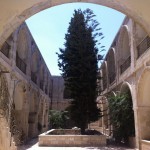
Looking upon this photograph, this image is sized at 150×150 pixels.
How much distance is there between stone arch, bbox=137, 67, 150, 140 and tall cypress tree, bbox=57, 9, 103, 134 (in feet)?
13.7

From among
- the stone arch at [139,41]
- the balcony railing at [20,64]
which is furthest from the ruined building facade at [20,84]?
the stone arch at [139,41]

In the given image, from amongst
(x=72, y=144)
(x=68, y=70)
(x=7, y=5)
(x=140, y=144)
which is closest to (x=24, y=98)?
(x=68, y=70)

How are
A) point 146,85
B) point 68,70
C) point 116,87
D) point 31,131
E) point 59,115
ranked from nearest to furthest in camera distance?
point 146,85, point 68,70, point 116,87, point 31,131, point 59,115

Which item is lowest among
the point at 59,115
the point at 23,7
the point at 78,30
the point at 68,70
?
the point at 59,115

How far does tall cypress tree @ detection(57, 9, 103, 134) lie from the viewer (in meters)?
15.9

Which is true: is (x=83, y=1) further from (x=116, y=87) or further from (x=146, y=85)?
(x=116, y=87)

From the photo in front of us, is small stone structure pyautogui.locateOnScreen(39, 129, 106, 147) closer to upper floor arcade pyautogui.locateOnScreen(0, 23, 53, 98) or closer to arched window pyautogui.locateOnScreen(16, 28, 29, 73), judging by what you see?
upper floor arcade pyautogui.locateOnScreen(0, 23, 53, 98)

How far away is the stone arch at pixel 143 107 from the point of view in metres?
12.1

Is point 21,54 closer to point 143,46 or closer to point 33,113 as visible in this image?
point 33,113

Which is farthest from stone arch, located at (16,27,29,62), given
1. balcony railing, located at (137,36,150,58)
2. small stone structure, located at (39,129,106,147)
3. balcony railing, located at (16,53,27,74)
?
balcony railing, located at (137,36,150,58)

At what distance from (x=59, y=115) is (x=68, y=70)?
32.9 ft

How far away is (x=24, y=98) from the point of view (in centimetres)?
1689

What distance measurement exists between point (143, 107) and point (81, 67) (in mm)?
5336

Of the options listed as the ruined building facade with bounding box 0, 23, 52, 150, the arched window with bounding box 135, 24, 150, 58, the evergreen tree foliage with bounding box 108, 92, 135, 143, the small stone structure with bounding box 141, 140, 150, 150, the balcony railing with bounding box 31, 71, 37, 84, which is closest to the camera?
the ruined building facade with bounding box 0, 23, 52, 150
